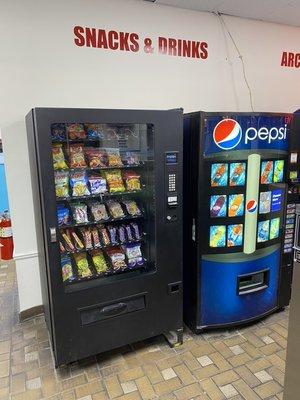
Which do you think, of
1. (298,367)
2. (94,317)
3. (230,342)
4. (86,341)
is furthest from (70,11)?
(230,342)

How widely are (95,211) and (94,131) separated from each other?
0.57 meters

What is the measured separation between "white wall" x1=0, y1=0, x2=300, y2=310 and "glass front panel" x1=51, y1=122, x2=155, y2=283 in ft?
1.80

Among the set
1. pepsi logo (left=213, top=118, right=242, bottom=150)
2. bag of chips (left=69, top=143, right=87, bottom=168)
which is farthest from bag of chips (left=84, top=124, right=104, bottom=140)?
pepsi logo (left=213, top=118, right=242, bottom=150)

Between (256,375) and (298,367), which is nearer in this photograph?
(298,367)

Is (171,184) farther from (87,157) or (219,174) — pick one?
(87,157)

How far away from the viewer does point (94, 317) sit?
1.96 meters

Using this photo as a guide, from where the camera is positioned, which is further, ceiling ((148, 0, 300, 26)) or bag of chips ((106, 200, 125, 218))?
ceiling ((148, 0, 300, 26))

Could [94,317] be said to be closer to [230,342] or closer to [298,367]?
[230,342]

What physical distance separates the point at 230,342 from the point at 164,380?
643 mm

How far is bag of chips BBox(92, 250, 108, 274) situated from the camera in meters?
2.14

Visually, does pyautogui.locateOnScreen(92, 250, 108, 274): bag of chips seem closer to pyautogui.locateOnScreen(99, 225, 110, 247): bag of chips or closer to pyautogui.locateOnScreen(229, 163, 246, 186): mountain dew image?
pyautogui.locateOnScreen(99, 225, 110, 247): bag of chips

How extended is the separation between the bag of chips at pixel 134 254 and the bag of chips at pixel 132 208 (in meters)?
0.25

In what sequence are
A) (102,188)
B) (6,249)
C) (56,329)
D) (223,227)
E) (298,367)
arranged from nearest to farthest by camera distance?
(298,367) → (56,329) → (102,188) → (223,227) → (6,249)

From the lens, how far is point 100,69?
2.44 meters
